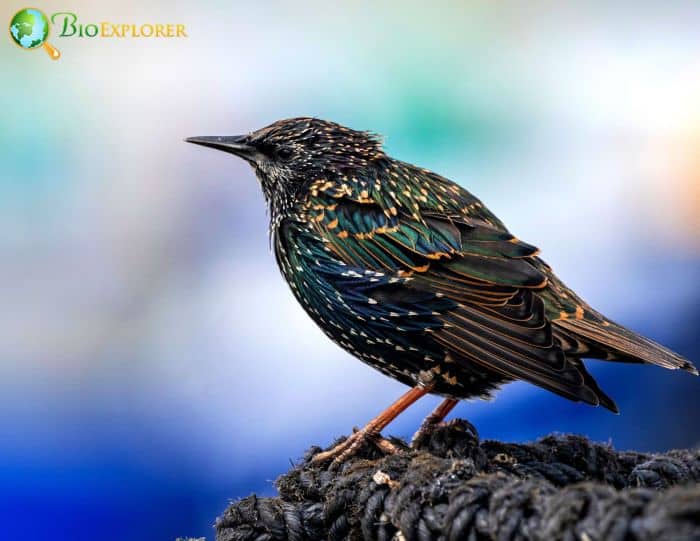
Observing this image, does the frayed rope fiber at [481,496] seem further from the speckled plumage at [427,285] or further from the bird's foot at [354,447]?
the speckled plumage at [427,285]

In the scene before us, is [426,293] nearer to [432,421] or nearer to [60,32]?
[432,421]

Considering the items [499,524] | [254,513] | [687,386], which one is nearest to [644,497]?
[499,524]

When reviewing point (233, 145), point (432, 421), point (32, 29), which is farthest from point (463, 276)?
point (32, 29)

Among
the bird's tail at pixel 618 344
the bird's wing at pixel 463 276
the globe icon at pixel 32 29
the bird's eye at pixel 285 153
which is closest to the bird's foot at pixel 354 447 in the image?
the bird's wing at pixel 463 276

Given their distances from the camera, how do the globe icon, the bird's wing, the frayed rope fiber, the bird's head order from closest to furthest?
the frayed rope fiber
the bird's wing
the bird's head
the globe icon

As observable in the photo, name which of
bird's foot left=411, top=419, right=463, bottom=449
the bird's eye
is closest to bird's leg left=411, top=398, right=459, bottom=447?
bird's foot left=411, top=419, right=463, bottom=449

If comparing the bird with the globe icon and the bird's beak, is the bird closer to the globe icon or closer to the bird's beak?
the bird's beak
